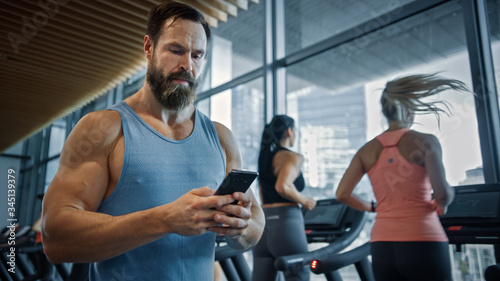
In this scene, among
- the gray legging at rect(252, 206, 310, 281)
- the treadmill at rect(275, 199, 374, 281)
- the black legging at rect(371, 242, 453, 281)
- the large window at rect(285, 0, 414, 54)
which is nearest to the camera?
the black legging at rect(371, 242, 453, 281)

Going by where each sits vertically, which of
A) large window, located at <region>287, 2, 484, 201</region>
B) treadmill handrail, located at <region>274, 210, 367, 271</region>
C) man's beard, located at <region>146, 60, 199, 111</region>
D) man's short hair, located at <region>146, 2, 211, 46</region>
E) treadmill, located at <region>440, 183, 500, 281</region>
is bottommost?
treadmill handrail, located at <region>274, 210, 367, 271</region>

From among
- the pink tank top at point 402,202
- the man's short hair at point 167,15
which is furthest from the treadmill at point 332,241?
the man's short hair at point 167,15

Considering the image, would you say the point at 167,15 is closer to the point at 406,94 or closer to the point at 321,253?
the point at 406,94

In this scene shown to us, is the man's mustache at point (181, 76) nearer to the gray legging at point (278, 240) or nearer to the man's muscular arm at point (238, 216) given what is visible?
the man's muscular arm at point (238, 216)

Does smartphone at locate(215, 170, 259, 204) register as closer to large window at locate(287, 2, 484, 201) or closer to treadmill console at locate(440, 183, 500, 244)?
treadmill console at locate(440, 183, 500, 244)

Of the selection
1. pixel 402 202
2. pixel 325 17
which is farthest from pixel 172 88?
pixel 325 17

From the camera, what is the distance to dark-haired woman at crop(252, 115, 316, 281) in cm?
265

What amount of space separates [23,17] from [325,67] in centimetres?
332

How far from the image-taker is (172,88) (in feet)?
3.99

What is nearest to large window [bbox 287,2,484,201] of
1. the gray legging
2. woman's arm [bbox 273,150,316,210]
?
woman's arm [bbox 273,150,316,210]

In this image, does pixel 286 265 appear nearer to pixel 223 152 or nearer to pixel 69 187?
pixel 223 152

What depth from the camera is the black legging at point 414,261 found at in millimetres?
1769

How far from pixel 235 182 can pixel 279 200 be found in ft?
6.26

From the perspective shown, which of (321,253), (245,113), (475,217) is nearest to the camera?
(475,217)
